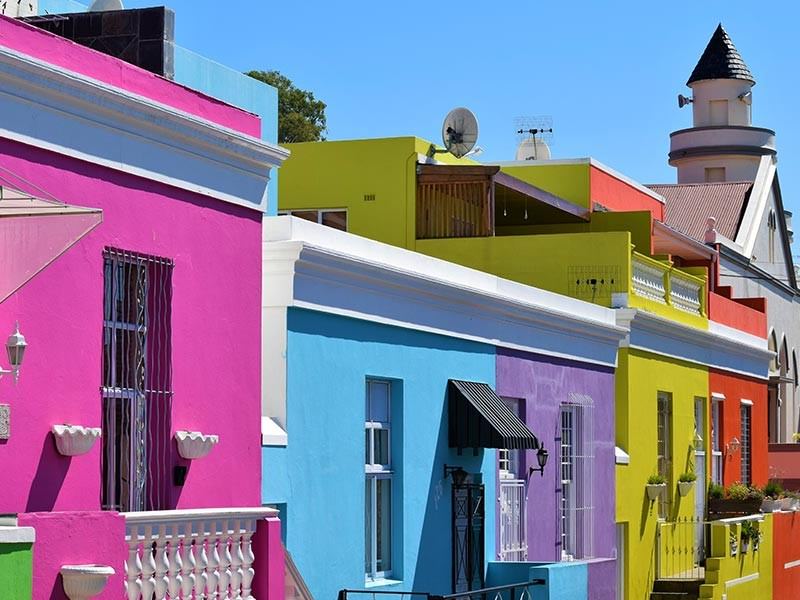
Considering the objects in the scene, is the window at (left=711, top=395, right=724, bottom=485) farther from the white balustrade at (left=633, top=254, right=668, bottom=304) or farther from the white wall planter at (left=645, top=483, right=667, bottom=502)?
the white wall planter at (left=645, top=483, right=667, bottom=502)

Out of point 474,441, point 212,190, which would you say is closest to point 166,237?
point 212,190

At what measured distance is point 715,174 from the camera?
53.2 metres

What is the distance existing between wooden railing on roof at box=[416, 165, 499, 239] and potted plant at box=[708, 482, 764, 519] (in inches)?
240

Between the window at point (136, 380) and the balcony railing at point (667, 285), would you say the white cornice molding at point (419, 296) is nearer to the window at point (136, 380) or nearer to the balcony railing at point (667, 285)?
the balcony railing at point (667, 285)

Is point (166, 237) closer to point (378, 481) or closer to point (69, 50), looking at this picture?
point (69, 50)

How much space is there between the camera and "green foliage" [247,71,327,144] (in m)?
54.5

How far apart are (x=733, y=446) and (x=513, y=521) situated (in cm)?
1021

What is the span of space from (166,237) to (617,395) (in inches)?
451

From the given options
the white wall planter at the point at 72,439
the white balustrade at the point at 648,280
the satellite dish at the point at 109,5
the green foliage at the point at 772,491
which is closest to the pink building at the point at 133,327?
the white wall planter at the point at 72,439

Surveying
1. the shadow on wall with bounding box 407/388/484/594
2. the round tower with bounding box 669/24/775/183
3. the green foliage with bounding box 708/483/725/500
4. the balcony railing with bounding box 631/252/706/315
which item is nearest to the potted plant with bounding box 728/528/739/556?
the green foliage with bounding box 708/483/725/500

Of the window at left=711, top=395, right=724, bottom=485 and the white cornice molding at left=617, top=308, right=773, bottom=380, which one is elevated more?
the white cornice molding at left=617, top=308, right=773, bottom=380

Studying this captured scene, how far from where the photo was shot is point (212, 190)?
1130 cm

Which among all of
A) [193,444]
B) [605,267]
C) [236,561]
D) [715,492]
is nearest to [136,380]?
[193,444]

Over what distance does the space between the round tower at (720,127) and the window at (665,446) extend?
2964cm
